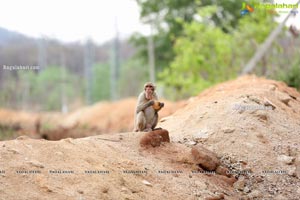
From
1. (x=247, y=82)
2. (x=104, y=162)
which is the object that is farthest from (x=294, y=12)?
(x=104, y=162)

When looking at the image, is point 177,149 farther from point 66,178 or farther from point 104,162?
point 66,178

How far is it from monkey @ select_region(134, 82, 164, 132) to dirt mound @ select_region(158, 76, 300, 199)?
1.27ft

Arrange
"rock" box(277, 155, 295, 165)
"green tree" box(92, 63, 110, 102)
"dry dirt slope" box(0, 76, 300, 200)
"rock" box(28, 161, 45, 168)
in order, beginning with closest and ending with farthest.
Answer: "dry dirt slope" box(0, 76, 300, 200) → "rock" box(28, 161, 45, 168) → "rock" box(277, 155, 295, 165) → "green tree" box(92, 63, 110, 102)

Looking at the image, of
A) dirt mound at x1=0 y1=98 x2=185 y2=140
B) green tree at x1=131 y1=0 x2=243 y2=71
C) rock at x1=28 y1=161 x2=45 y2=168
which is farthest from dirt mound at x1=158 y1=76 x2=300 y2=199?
green tree at x1=131 y1=0 x2=243 y2=71

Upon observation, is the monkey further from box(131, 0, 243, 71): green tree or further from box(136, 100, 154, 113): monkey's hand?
box(131, 0, 243, 71): green tree

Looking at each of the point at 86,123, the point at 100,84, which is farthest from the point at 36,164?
the point at 100,84

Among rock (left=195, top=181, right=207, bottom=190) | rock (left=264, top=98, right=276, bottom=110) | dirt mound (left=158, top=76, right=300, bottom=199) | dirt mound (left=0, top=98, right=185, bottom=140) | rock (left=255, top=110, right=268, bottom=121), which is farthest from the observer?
dirt mound (left=0, top=98, right=185, bottom=140)

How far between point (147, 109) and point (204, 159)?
3.76ft

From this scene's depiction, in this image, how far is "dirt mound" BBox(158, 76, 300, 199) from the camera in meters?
6.55

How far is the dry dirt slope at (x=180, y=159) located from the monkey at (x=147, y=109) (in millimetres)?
379

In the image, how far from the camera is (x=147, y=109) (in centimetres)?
720

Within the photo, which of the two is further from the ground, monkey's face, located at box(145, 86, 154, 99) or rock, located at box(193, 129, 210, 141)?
monkey's face, located at box(145, 86, 154, 99)

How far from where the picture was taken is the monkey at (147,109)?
713 centimetres

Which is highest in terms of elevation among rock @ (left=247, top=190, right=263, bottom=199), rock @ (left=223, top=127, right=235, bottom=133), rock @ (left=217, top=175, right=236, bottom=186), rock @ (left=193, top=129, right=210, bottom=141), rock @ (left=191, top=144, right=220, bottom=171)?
rock @ (left=223, top=127, right=235, bottom=133)
